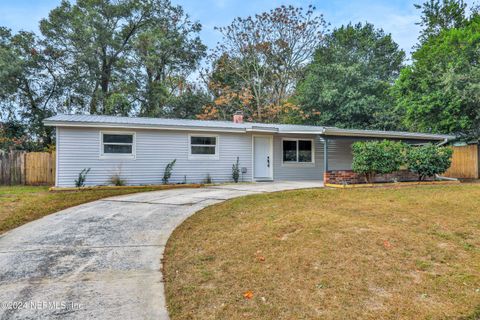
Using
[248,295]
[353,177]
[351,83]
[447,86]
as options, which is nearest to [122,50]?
[351,83]

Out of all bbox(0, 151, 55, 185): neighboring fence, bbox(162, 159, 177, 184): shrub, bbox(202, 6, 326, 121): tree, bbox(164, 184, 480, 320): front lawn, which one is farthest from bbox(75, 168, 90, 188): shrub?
bbox(202, 6, 326, 121): tree

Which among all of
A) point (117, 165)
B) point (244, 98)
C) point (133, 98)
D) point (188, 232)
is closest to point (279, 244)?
point (188, 232)

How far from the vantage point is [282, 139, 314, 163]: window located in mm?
13461

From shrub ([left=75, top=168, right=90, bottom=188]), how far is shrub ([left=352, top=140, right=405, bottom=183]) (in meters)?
9.61

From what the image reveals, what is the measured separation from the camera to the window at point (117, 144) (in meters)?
10.8

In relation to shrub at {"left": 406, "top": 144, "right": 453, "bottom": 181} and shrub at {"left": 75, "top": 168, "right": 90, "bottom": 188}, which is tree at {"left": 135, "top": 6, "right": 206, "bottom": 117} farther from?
shrub at {"left": 406, "top": 144, "right": 453, "bottom": 181}

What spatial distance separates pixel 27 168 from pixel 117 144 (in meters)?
3.95

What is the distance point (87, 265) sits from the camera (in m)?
3.52

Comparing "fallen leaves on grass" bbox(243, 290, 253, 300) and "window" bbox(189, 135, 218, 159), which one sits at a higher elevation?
"window" bbox(189, 135, 218, 159)

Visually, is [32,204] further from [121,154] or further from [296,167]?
[296,167]

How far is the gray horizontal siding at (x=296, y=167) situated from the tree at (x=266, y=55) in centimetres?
850

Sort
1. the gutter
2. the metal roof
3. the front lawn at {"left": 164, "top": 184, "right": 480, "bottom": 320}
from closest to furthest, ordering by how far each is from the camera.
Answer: the front lawn at {"left": 164, "top": 184, "right": 480, "bottom": 320} < the metal roof < the gutter

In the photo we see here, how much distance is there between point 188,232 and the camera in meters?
4.77

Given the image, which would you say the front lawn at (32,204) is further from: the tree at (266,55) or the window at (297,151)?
the tree at (266,55)
